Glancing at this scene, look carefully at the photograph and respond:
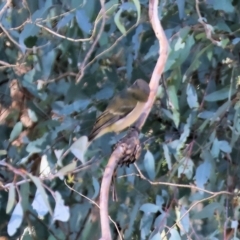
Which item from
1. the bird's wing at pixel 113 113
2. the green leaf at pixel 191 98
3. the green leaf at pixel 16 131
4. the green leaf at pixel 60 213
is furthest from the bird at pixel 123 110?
the green leaf at pixel 60 213

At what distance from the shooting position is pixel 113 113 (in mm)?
1625

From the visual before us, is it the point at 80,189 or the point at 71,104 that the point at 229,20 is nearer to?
the point at 71,104

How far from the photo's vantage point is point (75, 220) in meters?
1.68

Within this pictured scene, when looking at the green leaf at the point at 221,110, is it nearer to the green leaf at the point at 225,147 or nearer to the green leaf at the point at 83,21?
the green leaf at the point at 225,147

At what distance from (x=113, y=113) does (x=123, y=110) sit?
86 millimetres

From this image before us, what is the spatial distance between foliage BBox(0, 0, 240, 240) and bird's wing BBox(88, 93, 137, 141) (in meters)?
0.04

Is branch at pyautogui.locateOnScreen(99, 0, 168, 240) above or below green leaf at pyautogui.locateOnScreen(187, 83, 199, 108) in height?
above

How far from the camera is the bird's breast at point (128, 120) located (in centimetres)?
156

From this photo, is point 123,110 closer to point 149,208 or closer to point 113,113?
point 113,113

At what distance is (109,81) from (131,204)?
369mm

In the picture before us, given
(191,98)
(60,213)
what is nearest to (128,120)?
(191,98)

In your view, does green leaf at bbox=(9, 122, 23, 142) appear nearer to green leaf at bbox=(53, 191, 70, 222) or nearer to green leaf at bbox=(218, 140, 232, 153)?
green leaf at bbox=(53, 191, 70, 222)

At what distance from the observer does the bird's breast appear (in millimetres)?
1559

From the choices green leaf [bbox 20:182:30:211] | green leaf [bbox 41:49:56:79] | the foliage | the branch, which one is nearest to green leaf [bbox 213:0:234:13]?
the foliage
